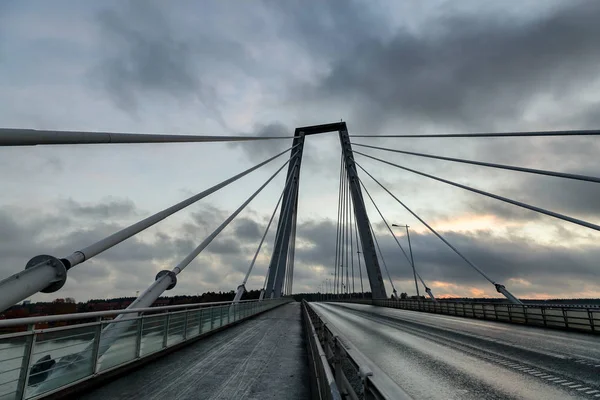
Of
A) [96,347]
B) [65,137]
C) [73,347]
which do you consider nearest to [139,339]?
[96,347]

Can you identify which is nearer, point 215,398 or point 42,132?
point 215,398

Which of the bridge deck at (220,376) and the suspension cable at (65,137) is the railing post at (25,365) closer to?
the bridge deck at (220,376)

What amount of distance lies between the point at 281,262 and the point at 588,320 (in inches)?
1188

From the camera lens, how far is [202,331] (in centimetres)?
1362

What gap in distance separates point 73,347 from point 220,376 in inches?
111

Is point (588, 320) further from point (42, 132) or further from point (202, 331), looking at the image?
point (42, 132)

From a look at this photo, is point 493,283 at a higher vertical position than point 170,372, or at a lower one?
higher

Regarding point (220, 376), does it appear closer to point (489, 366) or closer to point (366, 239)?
point (489, 366)

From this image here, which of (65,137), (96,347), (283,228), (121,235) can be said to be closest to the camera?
(96,347)

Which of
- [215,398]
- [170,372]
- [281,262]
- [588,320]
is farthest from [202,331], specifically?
[281,262]

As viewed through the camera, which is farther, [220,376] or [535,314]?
[535,314]

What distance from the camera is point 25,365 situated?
5.16 meters

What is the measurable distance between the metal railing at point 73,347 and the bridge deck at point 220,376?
46 cm

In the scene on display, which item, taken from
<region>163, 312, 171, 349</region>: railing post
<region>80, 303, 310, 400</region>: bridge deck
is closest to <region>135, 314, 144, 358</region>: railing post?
<region>80, 303, 310, 400</region>: bridge deck
